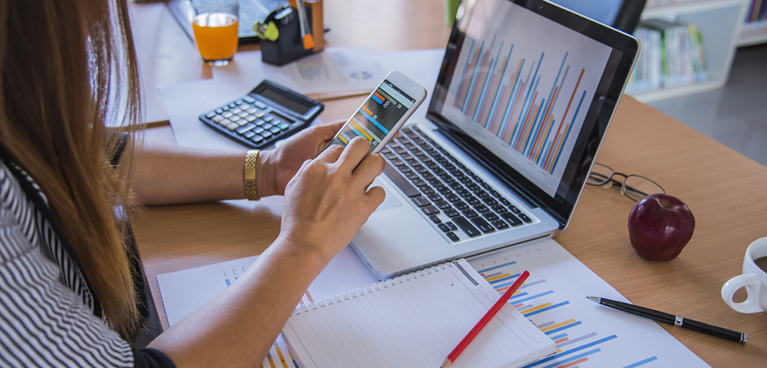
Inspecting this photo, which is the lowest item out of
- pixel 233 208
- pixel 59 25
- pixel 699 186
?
pixel 233 208

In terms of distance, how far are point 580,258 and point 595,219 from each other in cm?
10

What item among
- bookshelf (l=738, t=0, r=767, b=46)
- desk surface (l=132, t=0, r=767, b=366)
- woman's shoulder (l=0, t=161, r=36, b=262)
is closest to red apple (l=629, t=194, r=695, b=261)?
desk surface (l=132, t=0, r=767, b=366)

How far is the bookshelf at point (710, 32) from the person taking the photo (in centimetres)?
258

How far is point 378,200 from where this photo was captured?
620mm

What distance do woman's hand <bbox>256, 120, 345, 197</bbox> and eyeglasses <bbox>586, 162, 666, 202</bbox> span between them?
1.45 ft

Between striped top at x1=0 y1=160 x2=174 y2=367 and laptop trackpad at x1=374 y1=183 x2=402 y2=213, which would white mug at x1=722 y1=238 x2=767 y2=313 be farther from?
striped top at x1=0 y1=160 x2=174 y2=367

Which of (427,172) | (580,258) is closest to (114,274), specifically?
(427,172)

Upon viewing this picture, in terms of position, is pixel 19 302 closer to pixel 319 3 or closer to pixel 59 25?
pixel 59 25

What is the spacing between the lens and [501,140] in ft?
2.67

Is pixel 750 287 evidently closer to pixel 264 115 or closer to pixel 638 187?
pixel 638 187

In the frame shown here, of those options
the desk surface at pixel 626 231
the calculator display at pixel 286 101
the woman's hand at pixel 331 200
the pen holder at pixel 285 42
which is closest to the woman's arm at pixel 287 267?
the woman's hand at pixel 331 200

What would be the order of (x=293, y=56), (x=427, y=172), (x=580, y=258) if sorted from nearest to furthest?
1. (x=580, y=258)
2. (x=427, y=172)
3. (x=293, y=56)

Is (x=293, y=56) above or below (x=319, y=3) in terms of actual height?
below

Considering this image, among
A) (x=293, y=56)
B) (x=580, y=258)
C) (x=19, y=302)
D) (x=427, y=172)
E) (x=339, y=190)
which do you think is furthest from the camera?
(x=293, y=56)
